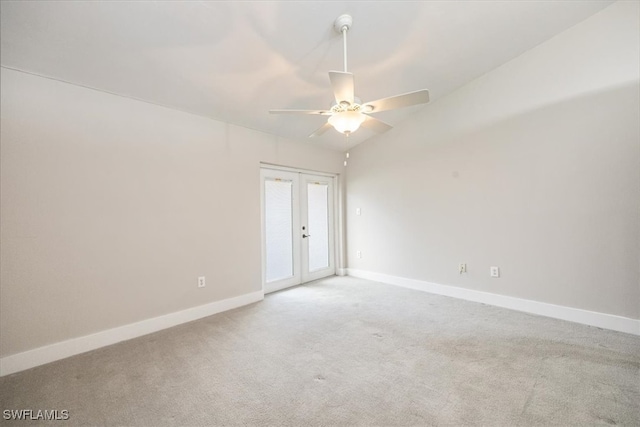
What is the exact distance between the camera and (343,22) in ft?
6.93

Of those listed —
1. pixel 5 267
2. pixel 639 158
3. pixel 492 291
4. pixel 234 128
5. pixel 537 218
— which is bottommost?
pixel 492 291

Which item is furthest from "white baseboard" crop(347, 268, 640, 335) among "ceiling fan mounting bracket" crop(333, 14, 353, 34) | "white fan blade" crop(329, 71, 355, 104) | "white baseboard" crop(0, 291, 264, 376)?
"ceiling fan mounting bracket" crop(333, 14, 353, 34)

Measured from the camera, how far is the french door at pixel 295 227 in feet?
13.3

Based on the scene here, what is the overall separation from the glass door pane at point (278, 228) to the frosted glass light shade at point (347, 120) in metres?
2.21

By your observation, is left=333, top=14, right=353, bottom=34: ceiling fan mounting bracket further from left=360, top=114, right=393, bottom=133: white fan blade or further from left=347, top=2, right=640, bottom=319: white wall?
left=347, top=2, right=640, bottom=319: white wall

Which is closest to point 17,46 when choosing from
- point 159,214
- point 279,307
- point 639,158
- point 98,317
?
point 159,214

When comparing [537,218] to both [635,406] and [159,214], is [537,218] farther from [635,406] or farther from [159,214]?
[159,214]

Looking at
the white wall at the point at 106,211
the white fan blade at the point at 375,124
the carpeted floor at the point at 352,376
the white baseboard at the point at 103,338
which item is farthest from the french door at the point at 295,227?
the white fan blade at the point at 375,124

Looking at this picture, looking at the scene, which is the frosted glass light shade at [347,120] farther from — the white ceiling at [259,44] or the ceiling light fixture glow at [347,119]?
the white ceiling at [259,44]

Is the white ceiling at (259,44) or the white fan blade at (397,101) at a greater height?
the white ceiling at (259,44)

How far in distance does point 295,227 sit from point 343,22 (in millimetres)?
2995

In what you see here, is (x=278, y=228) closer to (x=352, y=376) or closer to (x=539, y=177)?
(x=352, y=376)

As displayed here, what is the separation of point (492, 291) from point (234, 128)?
4.07 m

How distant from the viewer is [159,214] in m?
2.84
